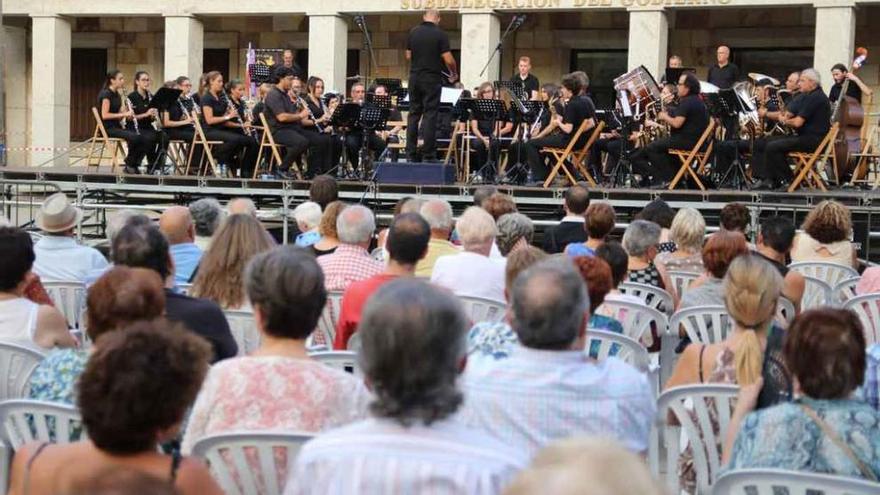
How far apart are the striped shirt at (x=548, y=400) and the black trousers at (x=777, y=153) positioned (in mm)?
9854

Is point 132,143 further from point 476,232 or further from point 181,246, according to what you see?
Result: point 476,232

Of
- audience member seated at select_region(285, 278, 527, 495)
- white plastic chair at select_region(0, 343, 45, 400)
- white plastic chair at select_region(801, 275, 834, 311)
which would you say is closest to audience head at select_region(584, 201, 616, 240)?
white plastic chair at select_region(801, 275, 834, 311)

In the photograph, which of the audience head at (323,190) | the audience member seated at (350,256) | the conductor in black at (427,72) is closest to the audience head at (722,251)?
the audience member seated at (350,256)

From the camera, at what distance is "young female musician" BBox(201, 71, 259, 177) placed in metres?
14.5

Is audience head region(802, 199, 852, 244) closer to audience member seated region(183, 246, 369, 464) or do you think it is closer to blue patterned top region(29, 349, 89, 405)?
audience member seated region(183, 246, 369, 464)

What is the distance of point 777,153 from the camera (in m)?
12.8

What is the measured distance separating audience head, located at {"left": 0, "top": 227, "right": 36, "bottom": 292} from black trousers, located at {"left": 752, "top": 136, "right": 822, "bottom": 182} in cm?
943

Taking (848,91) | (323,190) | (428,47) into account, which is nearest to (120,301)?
(323,190)

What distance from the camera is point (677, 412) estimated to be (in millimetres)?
3850

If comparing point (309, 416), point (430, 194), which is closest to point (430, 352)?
point (309, 416)

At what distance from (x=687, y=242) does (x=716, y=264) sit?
55.0 inches

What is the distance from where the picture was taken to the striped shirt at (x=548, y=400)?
10.5ft

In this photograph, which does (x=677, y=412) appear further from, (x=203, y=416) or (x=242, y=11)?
(x=242, y=11)

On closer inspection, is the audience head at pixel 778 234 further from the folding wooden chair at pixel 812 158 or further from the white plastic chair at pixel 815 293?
the folding wooden chair at pixel 812 158
